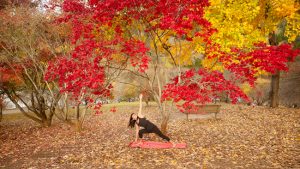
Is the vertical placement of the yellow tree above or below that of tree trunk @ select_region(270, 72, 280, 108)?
above

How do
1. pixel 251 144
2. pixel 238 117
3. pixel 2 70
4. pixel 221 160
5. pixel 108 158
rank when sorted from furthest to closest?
pixel 238 117 → pixel 2 70 → pixel 251 144 → pixel 108 158 → pixel 221 160

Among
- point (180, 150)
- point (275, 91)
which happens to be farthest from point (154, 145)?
point (275, 91)

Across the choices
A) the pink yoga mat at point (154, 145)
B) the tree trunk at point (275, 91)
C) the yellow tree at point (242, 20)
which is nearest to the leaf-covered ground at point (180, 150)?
→ the pink yoga mat at point (154, 145)

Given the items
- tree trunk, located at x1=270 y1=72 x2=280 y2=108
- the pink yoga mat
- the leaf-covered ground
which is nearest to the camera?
the leaf-covered ground

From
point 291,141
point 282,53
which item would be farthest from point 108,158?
point 282,53

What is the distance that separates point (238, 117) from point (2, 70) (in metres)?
13.2

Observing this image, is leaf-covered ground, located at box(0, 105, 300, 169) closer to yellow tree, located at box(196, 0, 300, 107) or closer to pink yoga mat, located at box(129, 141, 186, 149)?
pink yoga mat, located at box(129, 141, 186, 149)

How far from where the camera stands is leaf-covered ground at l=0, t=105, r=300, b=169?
9312 mm

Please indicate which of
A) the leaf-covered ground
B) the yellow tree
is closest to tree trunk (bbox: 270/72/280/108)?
the yellow tree

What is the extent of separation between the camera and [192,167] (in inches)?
345

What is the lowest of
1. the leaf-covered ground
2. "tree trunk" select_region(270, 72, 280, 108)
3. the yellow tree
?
the leaf-covered ground

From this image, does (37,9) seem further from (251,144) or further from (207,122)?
(251,144)

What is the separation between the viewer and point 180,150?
34.5ft

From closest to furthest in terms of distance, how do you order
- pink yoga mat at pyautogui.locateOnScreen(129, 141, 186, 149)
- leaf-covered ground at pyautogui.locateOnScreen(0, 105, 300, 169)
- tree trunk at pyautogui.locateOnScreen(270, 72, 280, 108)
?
leaf-covered ground at pyautogui.locateOnScreen(0, 105, 300, 169) → pink yoga mat at pyautogui.locateOnScreen(129, 141, 186, 149) → tree trunk at pyautogui.locateOnScreen(270, 72, 280, 108)
